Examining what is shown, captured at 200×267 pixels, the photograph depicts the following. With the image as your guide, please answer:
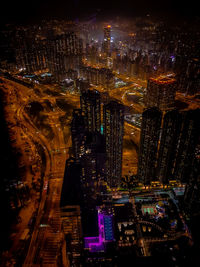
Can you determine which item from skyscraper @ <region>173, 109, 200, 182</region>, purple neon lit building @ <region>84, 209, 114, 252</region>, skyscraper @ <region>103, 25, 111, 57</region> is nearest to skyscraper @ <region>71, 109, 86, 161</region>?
purple neon lit building @ <region>84, 209, 114, 252</region>

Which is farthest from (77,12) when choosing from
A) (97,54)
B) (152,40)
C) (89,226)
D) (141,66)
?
(89,226)

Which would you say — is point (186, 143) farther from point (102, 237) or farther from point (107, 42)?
point (107, 42)

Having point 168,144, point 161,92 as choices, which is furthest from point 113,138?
point 161,92

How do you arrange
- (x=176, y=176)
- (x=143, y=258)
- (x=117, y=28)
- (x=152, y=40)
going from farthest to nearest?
(x=117, y=28) < (x=152, y=40) < (x=176, y=176) < (x=143, y=258)

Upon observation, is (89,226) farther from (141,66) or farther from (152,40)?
(152,40)

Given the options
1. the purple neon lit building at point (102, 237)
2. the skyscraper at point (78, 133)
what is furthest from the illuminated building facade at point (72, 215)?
the skyscraper at point (78, 133)

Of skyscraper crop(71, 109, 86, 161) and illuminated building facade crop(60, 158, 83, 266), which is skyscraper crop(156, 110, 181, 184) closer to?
skyscraper crop(71, 109, 86, 161)
